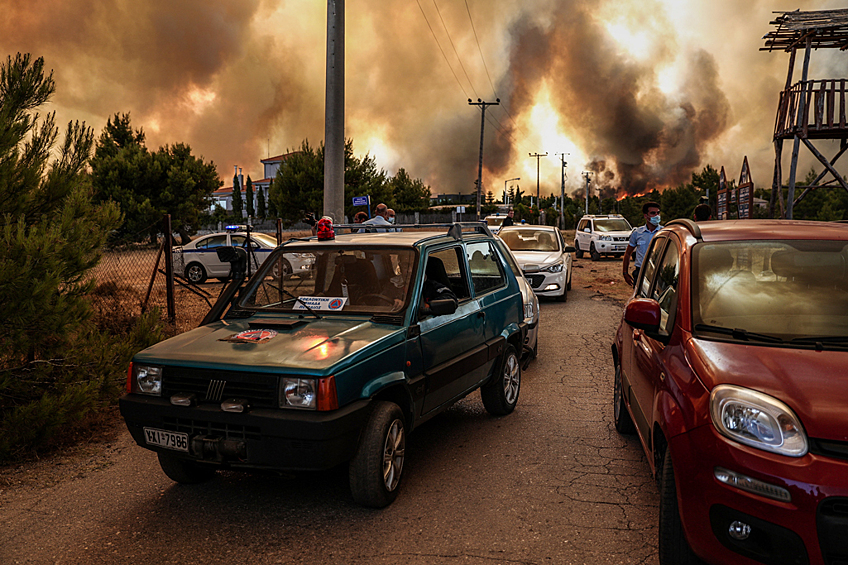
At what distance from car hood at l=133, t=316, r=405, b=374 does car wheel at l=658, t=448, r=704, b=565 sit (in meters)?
1.76

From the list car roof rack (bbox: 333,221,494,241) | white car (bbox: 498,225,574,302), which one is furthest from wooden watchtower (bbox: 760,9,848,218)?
car roof rack (bbox: 333,221,494,241)

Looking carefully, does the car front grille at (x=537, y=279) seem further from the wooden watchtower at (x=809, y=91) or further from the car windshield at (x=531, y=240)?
the wooden watchtower at (x=809, y=91)

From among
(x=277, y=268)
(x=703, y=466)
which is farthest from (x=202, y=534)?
(x=703, y=466)

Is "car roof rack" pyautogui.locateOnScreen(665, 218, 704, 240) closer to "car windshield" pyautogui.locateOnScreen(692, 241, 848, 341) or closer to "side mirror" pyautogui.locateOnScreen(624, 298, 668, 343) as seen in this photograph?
"car windshield" pyautogui.locateOnScreen(692, 241, 848, 341)

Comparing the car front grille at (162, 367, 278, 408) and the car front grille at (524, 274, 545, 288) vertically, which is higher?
the car front grille at (162, 367, 278, 408)

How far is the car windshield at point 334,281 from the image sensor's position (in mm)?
4766

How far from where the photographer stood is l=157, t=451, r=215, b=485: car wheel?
4.31m

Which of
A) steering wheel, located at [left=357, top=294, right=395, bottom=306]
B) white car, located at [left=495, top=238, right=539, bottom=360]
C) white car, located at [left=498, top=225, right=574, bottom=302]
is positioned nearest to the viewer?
steering wheel, located at [left=357, top=294, right=395, bottom=306]

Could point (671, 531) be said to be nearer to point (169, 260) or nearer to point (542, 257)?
point (169, 260)

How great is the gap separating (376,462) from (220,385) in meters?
1.00

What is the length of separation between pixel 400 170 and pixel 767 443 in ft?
258

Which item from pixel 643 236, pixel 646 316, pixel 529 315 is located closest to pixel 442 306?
pixel 646 316

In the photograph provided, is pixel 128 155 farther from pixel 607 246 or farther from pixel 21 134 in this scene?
pixel 21 134

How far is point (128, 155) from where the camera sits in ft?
122
